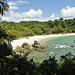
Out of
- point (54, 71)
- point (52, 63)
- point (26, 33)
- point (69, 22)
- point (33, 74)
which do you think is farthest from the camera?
point (69, 22)

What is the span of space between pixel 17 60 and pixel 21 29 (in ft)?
186

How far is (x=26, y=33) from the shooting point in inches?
2308

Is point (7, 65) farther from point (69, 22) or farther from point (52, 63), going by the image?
point (69, 22)

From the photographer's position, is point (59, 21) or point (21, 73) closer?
point (21, 73)

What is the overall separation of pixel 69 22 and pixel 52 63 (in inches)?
4310

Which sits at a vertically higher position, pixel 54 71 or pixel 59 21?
pixel 59 21

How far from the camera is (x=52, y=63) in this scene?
4883 millimetres

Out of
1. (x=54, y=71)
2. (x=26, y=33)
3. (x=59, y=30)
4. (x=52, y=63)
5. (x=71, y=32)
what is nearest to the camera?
(x=54, y=71)

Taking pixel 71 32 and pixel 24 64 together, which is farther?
pixel 71 32

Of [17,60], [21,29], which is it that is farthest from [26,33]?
[17,60]

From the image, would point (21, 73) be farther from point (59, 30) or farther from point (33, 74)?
point (59, 30)

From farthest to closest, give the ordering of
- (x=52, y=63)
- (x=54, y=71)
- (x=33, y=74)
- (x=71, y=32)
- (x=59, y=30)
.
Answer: (x=71, y=32), (x=59, y=30), (x=52, y=63), (x=54, y=71), (x=33, y=74)

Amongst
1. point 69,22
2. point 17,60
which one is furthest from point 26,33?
point 69,22

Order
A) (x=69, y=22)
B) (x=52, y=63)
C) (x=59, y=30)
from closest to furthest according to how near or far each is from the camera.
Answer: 1. (x=52, y=63)
2. (x=59, y=30)
3. (x=69, y=22)
